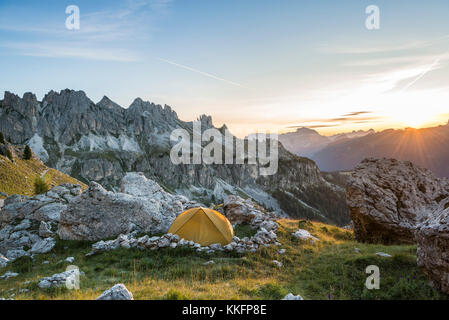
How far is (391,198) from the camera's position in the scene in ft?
72.4

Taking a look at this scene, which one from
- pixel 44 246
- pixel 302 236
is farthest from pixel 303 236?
pixel 44 246

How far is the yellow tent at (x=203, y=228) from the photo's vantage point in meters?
17.8

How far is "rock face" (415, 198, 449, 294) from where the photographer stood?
10.5 metres

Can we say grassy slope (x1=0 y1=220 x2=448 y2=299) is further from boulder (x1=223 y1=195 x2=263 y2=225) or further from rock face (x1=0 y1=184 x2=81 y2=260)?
boulder (x1=223 y1=195 x2=263 y2=225)

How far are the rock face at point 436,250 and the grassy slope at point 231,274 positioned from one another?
24.7 inches

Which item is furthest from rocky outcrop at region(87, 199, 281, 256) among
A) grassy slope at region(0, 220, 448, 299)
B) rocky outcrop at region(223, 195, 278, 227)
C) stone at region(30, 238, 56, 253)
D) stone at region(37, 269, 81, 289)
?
stone at region(37, 269, 81, 289)

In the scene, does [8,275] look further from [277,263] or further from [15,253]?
[277,263]

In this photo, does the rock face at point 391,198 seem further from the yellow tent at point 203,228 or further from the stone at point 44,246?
the stone at point 44,246

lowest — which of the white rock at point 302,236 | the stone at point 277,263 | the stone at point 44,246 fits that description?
the stone at point 44,246

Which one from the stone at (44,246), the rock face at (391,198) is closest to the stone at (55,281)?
the stone at (44,246)

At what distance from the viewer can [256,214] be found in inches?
962

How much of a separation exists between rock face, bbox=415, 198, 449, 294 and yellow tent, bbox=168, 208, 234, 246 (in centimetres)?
1127

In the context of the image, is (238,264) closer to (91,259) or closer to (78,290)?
(78,290)

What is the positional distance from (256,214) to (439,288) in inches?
592
